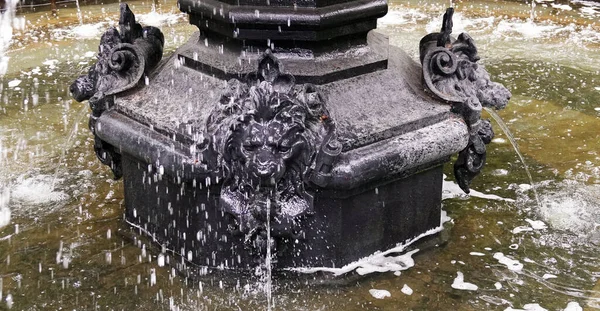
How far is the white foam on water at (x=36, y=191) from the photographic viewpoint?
17.1ft

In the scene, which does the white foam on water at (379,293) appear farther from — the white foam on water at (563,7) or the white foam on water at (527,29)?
the white foam on water at (563,7)

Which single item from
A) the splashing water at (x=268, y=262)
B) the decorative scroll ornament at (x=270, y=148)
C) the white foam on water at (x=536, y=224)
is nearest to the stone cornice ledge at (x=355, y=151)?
the decorative scroll ornament at (x=270, y=148)

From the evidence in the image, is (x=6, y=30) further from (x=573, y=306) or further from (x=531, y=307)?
(x=573, y=306)

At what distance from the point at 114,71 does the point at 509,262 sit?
2509 millimetres

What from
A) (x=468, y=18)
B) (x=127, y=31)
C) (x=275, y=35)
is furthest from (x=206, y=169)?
Answer: (x=468, y=18)

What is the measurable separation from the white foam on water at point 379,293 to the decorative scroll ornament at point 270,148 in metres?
0.48

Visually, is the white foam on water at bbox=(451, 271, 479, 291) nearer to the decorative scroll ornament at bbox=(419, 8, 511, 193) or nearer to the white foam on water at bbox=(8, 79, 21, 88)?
the decorative scroll ornament at bbox=(419, 8, 511, 193)

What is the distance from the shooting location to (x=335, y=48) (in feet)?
14.9

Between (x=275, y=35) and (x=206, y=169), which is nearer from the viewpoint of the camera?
(x=206, y=169)

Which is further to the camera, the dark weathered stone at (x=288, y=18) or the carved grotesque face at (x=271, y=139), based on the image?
the dark weathered stone at (x=288, y=18)

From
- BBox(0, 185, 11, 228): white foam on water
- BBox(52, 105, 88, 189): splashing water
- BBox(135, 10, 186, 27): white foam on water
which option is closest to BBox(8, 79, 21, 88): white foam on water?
BBox(52, 105, 88, 189): splashing water

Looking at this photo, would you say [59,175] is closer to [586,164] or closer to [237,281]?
[237,281]

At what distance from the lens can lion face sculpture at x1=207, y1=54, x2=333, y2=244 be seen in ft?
13.0

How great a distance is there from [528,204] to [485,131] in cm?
61
